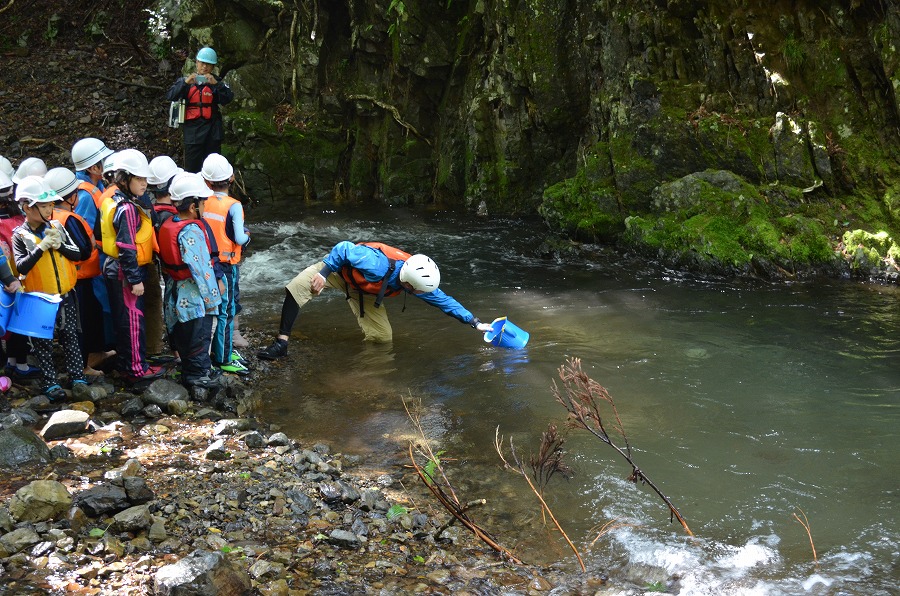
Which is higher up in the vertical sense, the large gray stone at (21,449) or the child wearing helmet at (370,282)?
the child wearing helmet at (370,282)

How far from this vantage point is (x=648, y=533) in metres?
5.13

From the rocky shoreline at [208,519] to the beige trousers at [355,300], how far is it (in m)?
2.28

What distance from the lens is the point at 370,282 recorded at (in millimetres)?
8102

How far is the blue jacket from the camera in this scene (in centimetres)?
783

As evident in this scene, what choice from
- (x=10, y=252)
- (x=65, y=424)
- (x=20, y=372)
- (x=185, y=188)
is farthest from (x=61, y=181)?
(x=65, y=424)

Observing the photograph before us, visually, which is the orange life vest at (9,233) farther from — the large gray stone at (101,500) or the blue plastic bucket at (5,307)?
the large gray stone at (101,500)

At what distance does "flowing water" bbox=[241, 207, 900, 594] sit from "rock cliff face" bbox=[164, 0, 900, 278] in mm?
1757

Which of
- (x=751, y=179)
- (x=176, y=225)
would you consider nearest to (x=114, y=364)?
(x=176, y=225)

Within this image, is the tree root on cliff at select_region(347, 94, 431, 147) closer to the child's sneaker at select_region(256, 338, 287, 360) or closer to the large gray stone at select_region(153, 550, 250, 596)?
the child's sneaker at select_region(256, 338, 287, 360)

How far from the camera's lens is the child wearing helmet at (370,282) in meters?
7.70

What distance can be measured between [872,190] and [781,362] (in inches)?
208

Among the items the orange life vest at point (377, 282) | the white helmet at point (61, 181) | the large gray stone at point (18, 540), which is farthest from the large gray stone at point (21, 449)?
the orange life vest at point (377, 282)

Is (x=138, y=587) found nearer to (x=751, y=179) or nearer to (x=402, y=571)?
(x=402, y=571)

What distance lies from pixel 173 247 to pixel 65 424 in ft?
5.57
